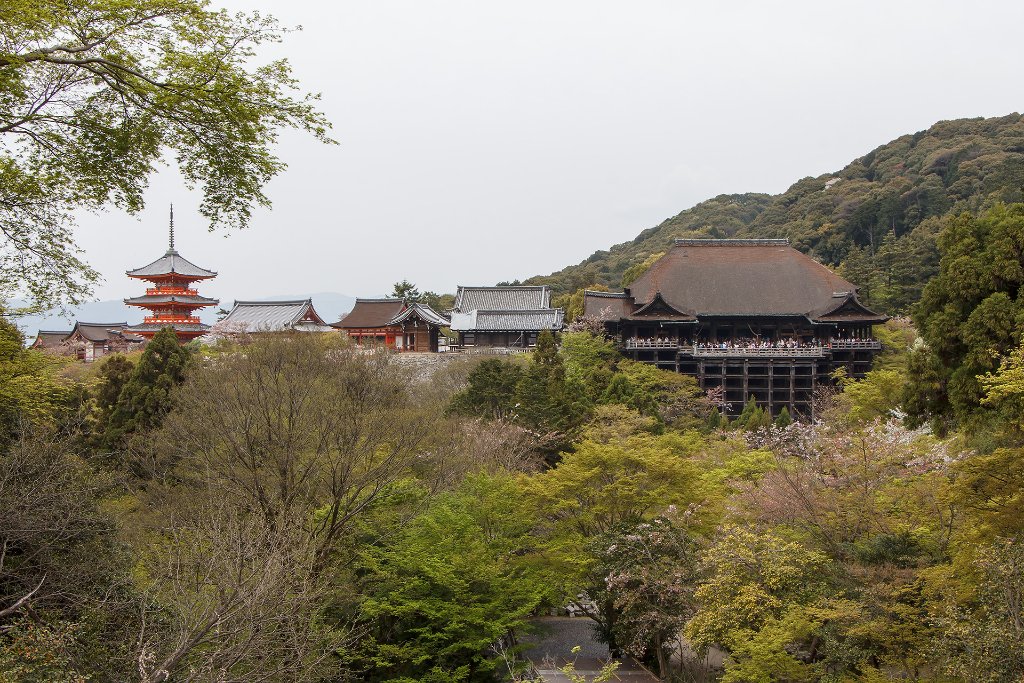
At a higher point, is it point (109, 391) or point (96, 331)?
point (96, 331)

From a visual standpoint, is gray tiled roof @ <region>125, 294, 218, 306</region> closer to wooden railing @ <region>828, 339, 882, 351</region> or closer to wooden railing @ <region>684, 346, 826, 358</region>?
wooden railing @ <region>684, 346, 826, 358</region>

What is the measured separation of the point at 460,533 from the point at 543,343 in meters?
13.8

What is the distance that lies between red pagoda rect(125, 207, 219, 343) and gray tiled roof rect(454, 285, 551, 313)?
13.9 metres

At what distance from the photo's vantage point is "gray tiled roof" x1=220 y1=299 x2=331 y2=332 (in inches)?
1727

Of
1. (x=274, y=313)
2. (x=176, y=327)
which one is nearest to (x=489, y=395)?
(x=274, y=313)

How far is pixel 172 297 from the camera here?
4297 centimetres

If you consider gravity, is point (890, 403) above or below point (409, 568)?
above

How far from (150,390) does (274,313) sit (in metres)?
23.6

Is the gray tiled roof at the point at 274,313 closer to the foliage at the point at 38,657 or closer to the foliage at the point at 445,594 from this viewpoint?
the foliage at the point at 445,594

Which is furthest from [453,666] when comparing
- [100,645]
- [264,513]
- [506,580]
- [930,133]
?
[930,133]

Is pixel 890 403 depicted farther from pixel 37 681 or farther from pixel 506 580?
pixel 37 681

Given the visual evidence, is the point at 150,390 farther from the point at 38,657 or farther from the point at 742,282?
the point at 742,282

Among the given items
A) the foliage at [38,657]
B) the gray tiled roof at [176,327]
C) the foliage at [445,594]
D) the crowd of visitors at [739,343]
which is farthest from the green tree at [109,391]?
the crowd of visitors at [739,343]

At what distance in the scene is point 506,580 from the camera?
509 inches
